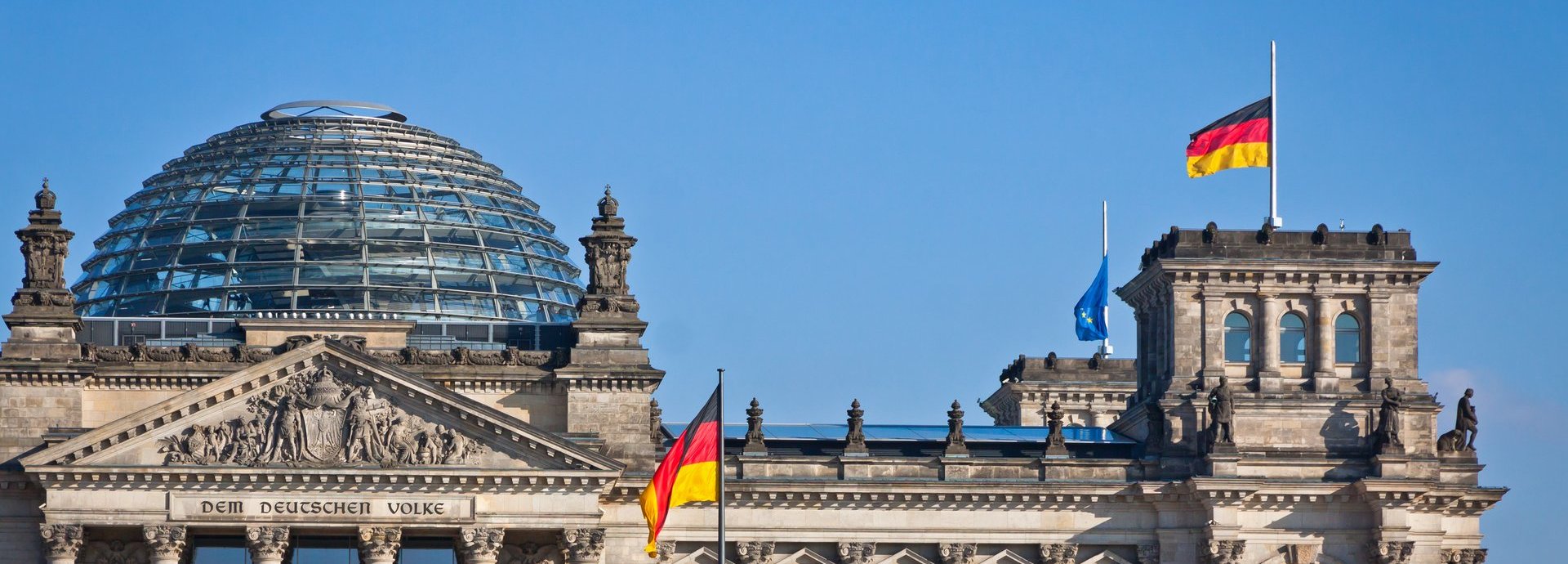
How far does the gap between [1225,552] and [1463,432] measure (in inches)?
368

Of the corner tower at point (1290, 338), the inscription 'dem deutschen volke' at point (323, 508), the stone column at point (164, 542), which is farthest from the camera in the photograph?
the corner tower at point (1290, 338)

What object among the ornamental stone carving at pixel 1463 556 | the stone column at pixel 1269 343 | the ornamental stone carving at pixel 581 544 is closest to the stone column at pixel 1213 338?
the stone column at pixel 1269 343

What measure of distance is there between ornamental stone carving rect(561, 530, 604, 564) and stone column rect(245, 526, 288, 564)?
846 cm

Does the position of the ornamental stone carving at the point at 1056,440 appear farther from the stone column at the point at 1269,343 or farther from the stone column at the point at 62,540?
the stone column at the point at 62,540

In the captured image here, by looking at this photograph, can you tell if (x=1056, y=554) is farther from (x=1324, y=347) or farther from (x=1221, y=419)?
(x=1324, y=347)

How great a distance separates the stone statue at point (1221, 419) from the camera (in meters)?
99.1

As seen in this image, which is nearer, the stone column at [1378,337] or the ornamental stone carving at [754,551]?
the ornamental stone carving at [754,551]

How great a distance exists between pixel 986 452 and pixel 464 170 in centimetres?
2742

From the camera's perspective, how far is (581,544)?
313 ft

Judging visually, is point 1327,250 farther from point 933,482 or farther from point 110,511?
point 110,511

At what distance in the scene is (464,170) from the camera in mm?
121062

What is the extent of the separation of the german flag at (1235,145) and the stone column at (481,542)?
26.4m

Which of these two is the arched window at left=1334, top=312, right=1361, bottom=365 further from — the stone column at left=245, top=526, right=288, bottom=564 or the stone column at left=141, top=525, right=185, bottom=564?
the stone column at left=141, top=525, right=185, bottom=564

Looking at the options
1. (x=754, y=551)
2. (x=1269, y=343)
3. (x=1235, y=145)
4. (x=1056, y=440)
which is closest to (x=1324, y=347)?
(x=1269, y=343)
